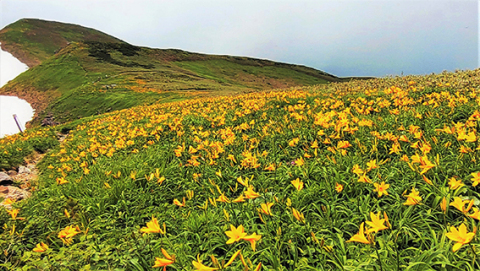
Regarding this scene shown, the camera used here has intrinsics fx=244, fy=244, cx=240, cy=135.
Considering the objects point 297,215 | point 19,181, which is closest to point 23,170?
point 19,181

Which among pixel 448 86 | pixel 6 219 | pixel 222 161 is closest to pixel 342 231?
pixel 222 161

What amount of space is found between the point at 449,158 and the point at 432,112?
1896 mm

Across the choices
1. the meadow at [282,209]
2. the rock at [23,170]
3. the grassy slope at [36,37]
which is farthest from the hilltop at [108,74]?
the meadow at [282,209]

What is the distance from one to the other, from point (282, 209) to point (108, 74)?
47.0 meters

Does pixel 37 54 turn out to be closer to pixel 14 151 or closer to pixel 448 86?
pixel 14 151

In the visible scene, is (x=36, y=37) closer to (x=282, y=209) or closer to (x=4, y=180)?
(x=4, y=180)

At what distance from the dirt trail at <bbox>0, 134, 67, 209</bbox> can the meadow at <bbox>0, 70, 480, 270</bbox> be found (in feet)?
4.66

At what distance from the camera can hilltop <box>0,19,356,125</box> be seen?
2945cm

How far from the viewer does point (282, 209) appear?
2.59 m

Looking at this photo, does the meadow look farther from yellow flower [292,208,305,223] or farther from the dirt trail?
the dirt trail

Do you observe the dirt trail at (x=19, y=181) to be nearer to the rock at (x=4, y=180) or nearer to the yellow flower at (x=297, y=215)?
the rock at (x=4, y=180)

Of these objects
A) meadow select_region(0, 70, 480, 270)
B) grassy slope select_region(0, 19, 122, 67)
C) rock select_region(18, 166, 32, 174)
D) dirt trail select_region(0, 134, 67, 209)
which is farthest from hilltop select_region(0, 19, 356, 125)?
meadow select_region(0, 70, 480, 270)

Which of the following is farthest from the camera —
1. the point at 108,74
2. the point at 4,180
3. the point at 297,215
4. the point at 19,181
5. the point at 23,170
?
the point at 108,74

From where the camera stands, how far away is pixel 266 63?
281 ft
